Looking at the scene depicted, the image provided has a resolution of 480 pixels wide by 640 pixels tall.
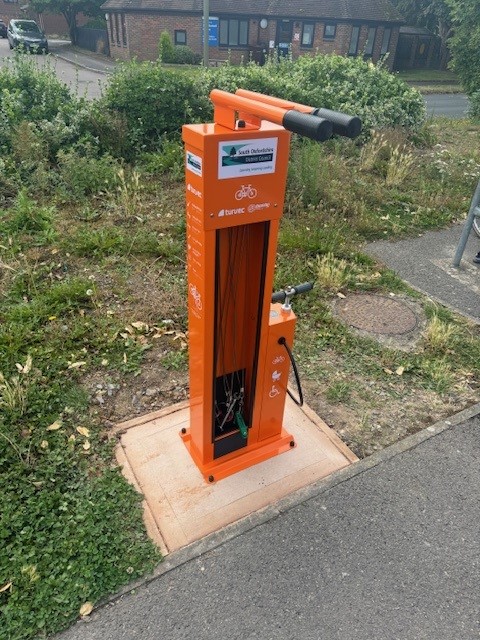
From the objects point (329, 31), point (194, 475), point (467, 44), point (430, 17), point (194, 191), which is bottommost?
point (194, 475)

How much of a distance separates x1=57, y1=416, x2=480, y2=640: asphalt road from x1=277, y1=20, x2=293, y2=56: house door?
3297 cm

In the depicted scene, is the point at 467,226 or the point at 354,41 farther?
the point at 354,41

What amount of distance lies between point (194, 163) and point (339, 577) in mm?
2180

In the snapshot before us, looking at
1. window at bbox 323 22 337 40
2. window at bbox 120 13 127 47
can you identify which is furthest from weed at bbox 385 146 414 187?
window at bbox 120 13 127 47

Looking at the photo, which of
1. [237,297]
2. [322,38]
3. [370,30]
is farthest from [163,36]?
[237,297]

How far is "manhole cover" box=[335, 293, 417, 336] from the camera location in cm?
426

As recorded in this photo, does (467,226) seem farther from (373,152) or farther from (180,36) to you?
(180,36)

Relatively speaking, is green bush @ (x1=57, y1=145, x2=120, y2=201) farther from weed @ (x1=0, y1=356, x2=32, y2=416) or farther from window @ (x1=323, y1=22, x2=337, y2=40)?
window @ (x1=323, y1=22, x2=337, y2=40)

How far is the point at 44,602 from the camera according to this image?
2162mm

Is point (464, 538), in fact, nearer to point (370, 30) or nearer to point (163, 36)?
point (163, 36)

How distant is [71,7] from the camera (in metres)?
33.8

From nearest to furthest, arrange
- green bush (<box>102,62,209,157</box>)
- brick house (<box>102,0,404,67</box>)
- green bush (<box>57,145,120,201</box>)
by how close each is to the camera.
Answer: green bush (<box>57,145,120,201</box>) → green bush (<box>102,62,209,157</box>) → brick house (<box>102,0,404,67</box>)

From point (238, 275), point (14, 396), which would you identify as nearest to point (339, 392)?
point (238, 275)

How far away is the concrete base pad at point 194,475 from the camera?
258 centimetres
